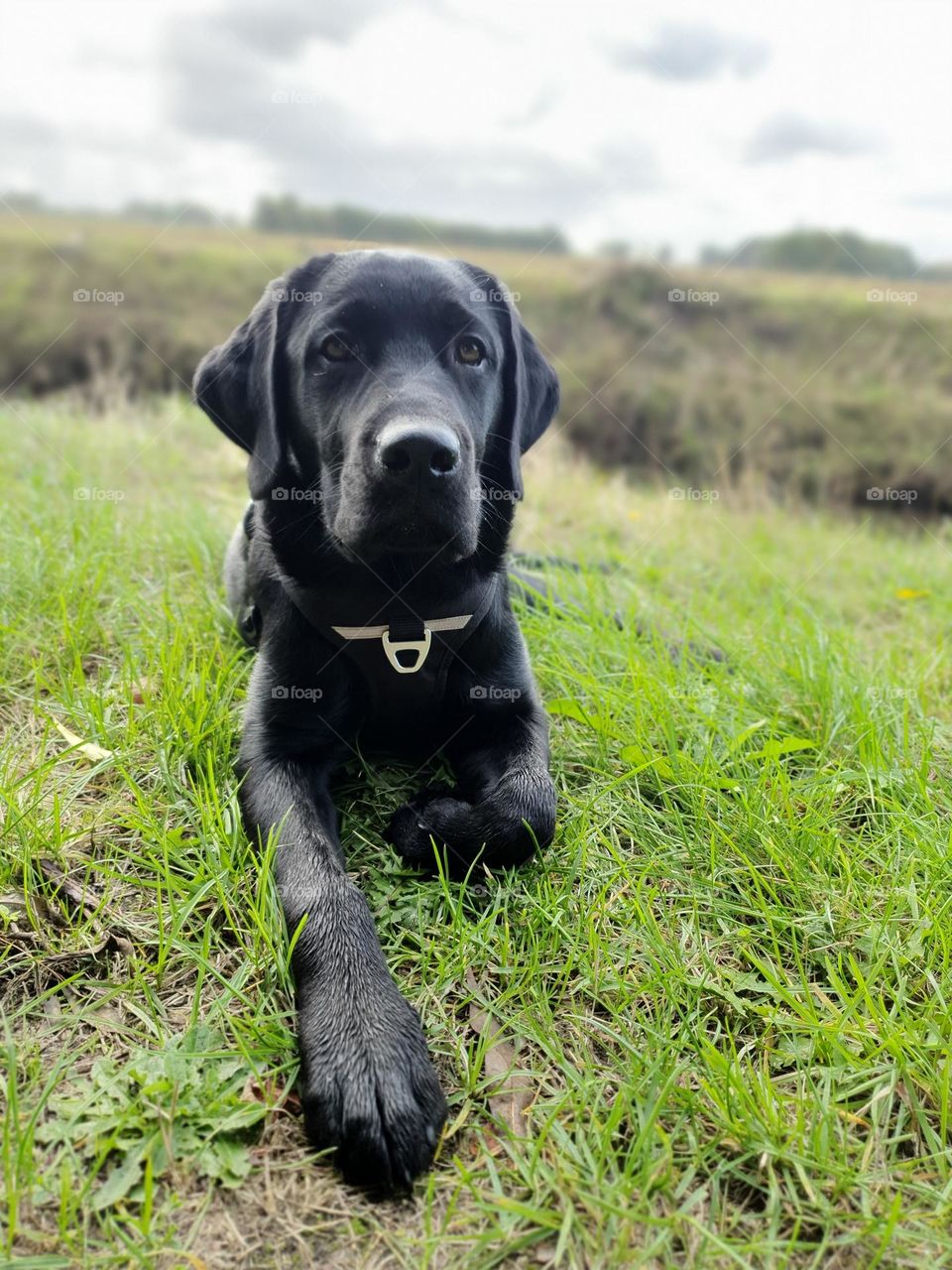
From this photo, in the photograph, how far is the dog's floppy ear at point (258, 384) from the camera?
2686mm

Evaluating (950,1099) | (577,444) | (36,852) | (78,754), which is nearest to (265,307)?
(78,754)

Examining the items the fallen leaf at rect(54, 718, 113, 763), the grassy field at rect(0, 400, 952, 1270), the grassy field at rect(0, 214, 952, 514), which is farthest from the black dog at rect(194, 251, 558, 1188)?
the grassy field at rect(0, 214, 952, 514)

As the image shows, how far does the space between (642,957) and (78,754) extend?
1502 mm

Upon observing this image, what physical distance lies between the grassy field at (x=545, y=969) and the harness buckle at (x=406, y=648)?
339 millimetres

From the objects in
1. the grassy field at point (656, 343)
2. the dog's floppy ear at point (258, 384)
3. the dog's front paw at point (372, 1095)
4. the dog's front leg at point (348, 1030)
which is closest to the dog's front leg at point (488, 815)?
the dog's front leg at point (348, 1030)

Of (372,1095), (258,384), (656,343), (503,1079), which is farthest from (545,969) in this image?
(656,343)

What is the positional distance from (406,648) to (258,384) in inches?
37.2

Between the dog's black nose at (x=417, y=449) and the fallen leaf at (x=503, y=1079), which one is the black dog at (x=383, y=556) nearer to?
the dog's black nose at (x=417, y=449)

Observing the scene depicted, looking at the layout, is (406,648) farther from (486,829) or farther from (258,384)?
(258,384)

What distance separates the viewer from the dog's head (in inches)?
90.2

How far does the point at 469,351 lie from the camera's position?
8.88 ft

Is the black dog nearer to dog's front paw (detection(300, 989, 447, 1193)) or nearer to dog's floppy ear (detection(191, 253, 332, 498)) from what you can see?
dog's floppy ear (detection(191, 253, 332, 498))

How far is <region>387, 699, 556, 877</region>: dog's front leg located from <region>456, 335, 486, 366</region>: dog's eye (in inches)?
43.2

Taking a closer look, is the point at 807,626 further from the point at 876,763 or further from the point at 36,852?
the point at 36,852
